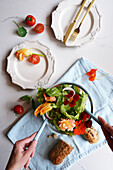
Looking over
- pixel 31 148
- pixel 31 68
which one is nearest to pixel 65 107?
pixel 31 148

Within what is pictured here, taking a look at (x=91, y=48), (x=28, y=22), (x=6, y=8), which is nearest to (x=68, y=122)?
(x=91, y=48)

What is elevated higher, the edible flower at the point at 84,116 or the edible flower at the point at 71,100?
the edible flower at the point at 71,100

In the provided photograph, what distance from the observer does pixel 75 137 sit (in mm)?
972

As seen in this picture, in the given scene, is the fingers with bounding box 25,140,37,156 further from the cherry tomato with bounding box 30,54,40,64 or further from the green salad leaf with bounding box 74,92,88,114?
the cherry tomato with bounding box 30,54,40,64

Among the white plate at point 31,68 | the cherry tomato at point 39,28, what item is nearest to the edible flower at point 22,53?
the white plate at point 31,68

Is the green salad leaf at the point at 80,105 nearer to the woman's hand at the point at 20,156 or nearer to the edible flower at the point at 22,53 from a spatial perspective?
the woman's hand at the point at 20,156

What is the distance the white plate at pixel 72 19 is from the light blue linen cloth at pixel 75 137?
0.14 m

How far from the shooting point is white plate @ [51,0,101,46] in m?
0.99

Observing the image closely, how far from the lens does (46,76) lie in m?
0.98

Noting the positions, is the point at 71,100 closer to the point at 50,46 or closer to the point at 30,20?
the point at 50,46

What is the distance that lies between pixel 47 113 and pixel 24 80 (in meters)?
0.26

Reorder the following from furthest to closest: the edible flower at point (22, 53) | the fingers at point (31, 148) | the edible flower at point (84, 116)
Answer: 1. the edible flower at point (22, 53)
2. the edible flower at point (84, 116)
3. the fingers at point (31, 148)

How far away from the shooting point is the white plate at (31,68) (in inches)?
38.0

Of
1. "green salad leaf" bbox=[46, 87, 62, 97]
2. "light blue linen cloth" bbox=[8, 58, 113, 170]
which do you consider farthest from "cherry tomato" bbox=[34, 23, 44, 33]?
"green salad leaf" bbox=[46, 87, 62, 97]
